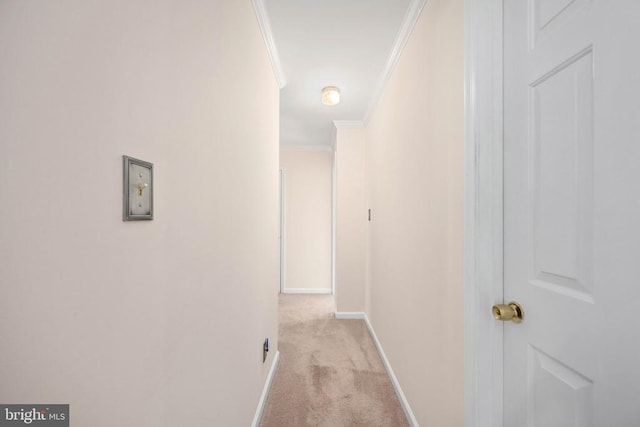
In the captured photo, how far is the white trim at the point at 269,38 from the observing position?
1.69 meters

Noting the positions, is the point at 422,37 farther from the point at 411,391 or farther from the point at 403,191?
the point at 411,391

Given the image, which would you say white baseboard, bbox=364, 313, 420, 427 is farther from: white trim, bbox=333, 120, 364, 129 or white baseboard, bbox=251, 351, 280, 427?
white trim, bbox=333, 120, 364, 129

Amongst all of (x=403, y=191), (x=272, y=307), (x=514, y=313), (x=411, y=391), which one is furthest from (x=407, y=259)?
(x=272, y=307)

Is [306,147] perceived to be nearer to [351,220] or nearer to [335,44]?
[351,220]

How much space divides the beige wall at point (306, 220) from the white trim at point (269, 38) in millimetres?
2510

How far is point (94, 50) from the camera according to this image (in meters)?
0.53

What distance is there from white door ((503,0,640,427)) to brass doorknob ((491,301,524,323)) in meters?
0.02

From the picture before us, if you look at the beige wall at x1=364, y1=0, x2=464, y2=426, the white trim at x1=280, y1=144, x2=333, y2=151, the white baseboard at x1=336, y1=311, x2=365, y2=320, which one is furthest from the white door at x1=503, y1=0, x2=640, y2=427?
the white trim at x1=280, y1=144, x2=333, y2=151

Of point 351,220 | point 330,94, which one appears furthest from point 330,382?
point 330,94

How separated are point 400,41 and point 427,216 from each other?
1.27m

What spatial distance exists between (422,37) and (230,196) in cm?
136

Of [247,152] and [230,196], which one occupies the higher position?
[247,152]

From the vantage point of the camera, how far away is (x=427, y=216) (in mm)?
1562

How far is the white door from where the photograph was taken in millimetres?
631
